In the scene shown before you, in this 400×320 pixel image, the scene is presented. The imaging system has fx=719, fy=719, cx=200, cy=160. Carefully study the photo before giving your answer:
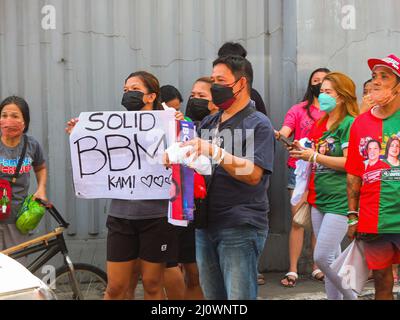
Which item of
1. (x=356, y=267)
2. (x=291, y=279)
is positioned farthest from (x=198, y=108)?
(x=291, y=279)

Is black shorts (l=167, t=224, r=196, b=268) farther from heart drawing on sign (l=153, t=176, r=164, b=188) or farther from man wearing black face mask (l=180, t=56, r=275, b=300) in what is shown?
man wearing black face mask (l=180, t=56, r=275, b=300)

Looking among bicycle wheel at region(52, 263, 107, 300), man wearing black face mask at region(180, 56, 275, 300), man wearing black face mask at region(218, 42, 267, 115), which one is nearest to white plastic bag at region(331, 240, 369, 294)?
man wearing black face mask at region(180, 56, 275, 300)

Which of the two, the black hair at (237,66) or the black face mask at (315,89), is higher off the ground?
the black hair at (237,66)

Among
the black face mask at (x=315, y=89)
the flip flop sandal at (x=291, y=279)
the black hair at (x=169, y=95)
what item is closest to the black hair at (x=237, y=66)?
the black hair at (x=169, y=95)

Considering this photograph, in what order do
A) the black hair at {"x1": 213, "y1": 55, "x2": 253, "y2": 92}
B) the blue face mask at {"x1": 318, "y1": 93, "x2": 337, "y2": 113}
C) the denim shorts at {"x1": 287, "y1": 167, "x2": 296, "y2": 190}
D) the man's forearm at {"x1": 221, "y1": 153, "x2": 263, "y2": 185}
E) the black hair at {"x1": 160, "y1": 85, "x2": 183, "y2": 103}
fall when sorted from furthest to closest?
the denim shorts at {"x1": 287, "y1": 167, "x2": 296, "y2": 190}
the black hair at {"x1": 160, "y1": 85, "x2": 183, "y2": 103}
the blue face mask at {"x1": 318, "y1": 93, "x2": 337, "y2": 113}
the black hair at {"x1": 213, "y1": 55, "x2": 253, "y2": 92}
the man's forearm at {"x1": 221, "y1": 153, "x2": 263, "y2": 185}

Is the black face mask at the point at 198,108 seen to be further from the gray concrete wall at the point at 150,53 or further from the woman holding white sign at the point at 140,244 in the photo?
the gray concrete wall at the point at 150,53

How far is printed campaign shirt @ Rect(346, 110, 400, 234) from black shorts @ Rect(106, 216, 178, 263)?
1350mm

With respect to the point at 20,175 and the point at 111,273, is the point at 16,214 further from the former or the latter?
the point at 111,273

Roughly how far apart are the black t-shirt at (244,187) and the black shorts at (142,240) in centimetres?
69

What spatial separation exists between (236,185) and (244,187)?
5cm

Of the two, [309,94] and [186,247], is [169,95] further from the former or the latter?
[186,247]

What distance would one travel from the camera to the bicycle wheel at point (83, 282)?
598 centimetres

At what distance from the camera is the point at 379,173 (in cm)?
481

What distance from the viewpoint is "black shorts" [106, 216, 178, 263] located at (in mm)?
5008
